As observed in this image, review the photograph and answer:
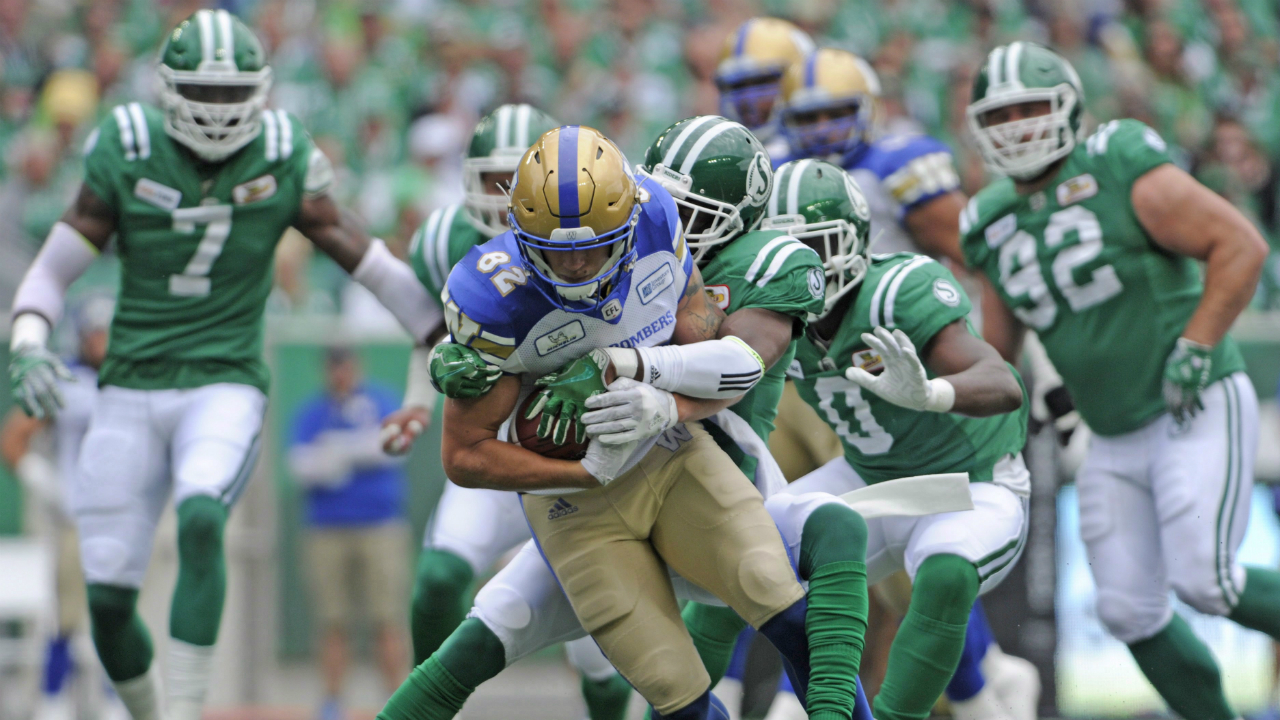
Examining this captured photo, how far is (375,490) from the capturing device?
25.3ft

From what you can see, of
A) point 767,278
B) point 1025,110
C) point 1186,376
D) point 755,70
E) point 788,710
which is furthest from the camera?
point 755,70

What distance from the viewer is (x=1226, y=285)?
457 cm

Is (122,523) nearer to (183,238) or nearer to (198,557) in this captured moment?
(198,557)

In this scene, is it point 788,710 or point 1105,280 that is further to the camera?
point 788,710

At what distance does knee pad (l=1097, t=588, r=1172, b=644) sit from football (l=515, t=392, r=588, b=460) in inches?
82.5

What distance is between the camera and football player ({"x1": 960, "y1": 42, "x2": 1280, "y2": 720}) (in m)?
4.59

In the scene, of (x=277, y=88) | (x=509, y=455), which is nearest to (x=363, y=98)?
(x=277, y=88)

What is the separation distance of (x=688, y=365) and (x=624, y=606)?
56cm

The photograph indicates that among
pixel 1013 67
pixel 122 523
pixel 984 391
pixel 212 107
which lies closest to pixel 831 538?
pixel 984 391

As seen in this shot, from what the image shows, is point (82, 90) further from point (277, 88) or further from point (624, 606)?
point (624, 606)

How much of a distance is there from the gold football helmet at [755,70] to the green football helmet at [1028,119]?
4.87ft

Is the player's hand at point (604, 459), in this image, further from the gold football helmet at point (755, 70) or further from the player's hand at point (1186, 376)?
the gold football helmet at point (755, 70)

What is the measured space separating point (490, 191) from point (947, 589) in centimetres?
204

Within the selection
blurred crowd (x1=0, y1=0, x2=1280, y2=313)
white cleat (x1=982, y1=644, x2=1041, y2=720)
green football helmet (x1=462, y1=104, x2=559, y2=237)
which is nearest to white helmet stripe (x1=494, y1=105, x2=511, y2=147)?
green football helmet (x1=462, y1=104, x2=559, y2=237)
